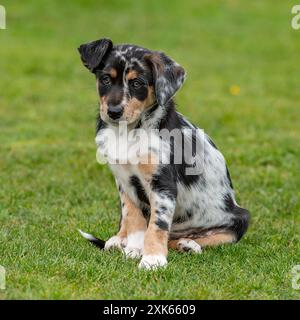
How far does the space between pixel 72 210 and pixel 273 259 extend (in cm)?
241

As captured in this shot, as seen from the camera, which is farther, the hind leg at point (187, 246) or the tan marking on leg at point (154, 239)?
the hind leg at point (187, 246)

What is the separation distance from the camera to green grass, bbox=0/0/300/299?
5.89 meters

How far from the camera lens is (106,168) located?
31.9 feet

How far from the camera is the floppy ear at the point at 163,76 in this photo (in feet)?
20.4

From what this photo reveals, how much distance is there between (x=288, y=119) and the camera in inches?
511

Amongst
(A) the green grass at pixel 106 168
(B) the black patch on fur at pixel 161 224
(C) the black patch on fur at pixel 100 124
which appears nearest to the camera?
(A) the green grass at pixel 106 168

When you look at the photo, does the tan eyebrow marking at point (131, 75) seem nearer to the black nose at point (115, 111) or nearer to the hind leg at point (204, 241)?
the black nose at point (115, 111)

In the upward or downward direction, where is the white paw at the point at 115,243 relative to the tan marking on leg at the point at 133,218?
downward

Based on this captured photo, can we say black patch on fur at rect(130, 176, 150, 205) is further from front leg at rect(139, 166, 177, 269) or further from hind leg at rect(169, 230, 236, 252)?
hind leg at rect(169, 230, 236, 252)

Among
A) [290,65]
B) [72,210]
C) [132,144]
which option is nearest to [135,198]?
[132,144]

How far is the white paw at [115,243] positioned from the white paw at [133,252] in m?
0.11

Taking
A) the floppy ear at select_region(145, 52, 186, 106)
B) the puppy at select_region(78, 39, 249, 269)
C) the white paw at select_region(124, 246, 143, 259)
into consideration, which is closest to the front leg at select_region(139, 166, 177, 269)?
the puppy at select_region(78, 39, 249, 269)

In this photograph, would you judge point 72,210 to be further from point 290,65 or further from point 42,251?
point 290,65

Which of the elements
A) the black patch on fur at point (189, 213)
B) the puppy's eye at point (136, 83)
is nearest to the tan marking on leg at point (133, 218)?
the black patch on fur at point (189, 213)
